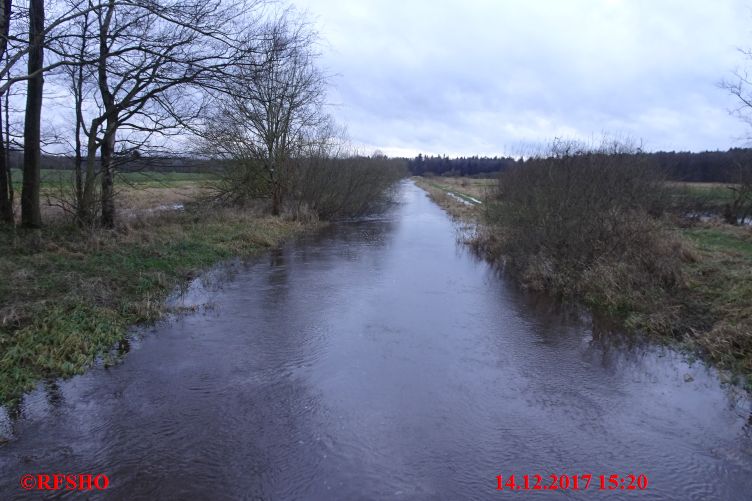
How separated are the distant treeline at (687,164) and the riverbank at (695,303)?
6.87m

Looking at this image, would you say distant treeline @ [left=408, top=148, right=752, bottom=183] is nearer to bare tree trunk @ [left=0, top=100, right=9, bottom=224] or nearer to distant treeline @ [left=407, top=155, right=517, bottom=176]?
distant treeline @ [left=407, top=155, right=517, bottom=176]

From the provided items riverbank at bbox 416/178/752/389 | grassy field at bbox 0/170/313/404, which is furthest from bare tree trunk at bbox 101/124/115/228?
riverbank at bbox 416/178/752/389

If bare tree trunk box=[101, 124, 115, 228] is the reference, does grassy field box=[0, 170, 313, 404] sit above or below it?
below

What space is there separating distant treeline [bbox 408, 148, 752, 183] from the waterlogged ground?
12.9 m

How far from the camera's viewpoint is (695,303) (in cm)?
952

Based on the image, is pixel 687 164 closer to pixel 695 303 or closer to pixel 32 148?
pixel 695 303

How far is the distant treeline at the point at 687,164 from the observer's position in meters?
25.4

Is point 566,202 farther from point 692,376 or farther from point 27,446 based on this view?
point 27,446

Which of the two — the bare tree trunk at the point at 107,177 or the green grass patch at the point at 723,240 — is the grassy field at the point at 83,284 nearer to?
the bare tree trunk at the point at 107,177

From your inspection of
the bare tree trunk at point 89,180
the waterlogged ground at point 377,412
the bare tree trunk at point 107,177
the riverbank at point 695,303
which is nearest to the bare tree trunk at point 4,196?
the bare tree trunk at point 89,180

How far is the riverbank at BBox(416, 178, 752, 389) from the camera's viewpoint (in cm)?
745

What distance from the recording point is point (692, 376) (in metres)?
6.95

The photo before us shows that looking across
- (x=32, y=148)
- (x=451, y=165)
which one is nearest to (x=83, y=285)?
(x=32, y=148)
